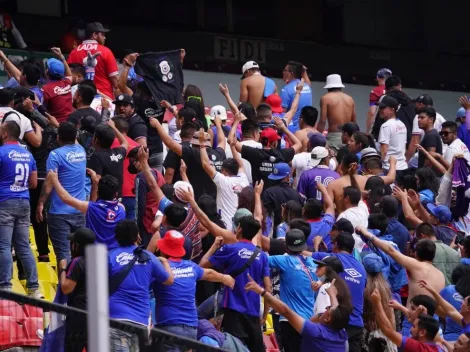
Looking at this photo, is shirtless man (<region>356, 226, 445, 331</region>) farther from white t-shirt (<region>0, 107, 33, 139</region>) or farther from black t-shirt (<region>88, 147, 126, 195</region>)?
white t-shirt (<region>0, 107, 33, 139</region>)

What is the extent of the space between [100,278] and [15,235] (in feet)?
19.8

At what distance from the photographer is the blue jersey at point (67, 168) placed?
10.8 meters

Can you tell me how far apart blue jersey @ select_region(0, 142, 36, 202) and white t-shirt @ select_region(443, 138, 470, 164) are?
5579 mm

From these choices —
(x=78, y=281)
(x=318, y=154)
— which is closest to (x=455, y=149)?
(x=318, y=154)

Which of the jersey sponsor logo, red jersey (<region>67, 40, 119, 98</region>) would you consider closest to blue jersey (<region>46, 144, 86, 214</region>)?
the jersey sponsor logo

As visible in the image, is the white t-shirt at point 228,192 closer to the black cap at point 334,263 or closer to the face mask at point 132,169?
the face mask at point 132,169

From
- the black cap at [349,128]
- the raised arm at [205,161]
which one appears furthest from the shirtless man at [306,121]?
the raised arm at [205,161]

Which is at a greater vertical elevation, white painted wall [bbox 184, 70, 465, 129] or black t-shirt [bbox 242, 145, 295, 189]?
black t-shirt [bbox 242, 145, 295, 189]

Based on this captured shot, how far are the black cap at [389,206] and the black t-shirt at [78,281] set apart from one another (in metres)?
3.75

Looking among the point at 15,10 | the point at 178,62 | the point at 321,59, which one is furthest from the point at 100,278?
the point at 321,59

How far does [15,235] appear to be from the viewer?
1069 cm

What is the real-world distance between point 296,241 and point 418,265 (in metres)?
1.22

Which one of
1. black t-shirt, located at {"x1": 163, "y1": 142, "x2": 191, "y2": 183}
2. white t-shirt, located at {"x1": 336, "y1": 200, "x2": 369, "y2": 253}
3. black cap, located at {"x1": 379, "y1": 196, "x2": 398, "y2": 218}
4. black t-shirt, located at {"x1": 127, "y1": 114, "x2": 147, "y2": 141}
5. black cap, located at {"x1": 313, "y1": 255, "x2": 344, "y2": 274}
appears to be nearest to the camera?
black cap, located at {"x1": 313, "y1": 255, "x2": 344, "y2": 274}

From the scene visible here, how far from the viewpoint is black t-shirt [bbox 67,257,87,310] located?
344 inches
